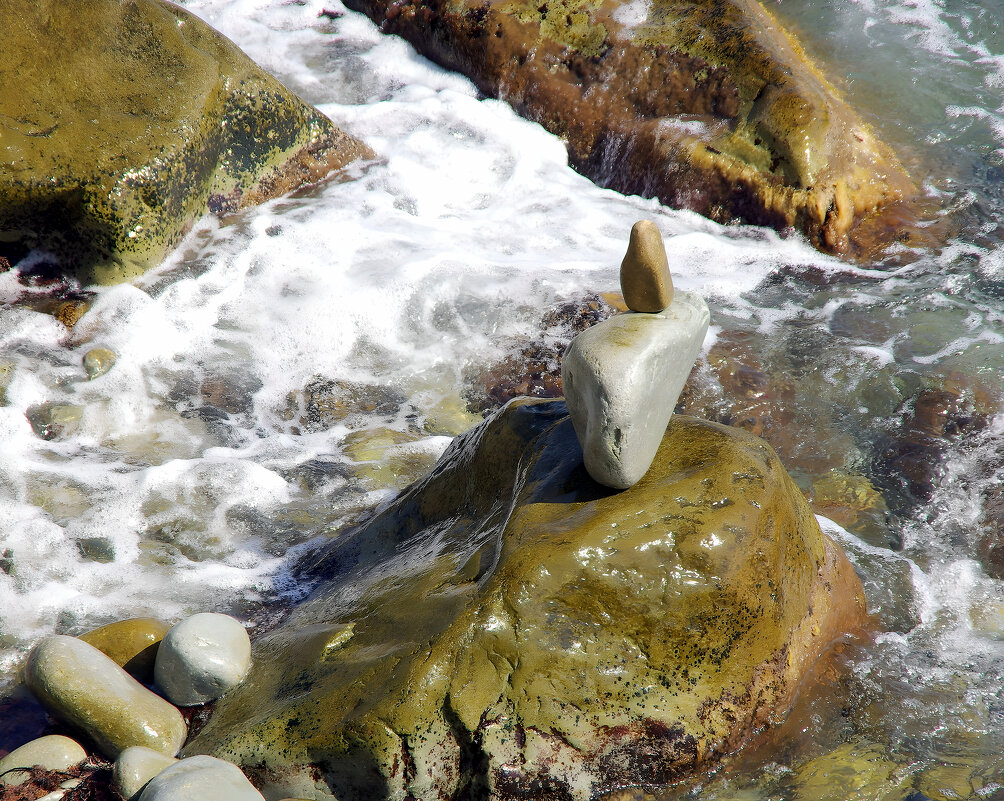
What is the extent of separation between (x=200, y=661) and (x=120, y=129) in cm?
443

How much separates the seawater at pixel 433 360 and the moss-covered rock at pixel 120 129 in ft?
1.10

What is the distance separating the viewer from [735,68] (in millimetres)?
7188

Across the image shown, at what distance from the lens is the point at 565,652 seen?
256 centimetres

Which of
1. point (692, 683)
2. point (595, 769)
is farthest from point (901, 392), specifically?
point (595, 769)

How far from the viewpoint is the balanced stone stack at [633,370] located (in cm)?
271

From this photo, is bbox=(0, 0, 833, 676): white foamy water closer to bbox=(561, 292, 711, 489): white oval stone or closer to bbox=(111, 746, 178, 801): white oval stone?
bbox=(111, 746, 178, 801): white oval stone

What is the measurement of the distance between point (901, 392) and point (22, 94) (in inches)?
246

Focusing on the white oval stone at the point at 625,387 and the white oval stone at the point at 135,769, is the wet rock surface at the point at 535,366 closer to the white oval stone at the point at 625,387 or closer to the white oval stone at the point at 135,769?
the white oval stone at the point at 625,387

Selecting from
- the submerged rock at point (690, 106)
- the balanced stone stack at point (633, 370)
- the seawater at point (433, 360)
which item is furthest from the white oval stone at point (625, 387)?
the submerged rock at point (690, 106)

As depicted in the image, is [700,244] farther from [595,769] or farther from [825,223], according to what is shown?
[595,769]

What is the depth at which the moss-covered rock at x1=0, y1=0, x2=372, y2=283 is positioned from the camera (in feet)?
18.6

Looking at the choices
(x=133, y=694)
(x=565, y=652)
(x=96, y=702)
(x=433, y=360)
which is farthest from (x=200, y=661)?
(x=433, y=360)

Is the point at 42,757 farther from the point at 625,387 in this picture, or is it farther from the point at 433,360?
the point at 433,360

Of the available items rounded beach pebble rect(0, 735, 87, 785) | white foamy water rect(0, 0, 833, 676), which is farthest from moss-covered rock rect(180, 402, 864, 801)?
white foamy water rect(0, 0, 833, 676)
